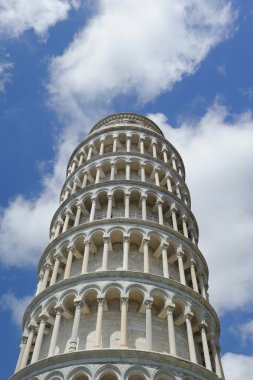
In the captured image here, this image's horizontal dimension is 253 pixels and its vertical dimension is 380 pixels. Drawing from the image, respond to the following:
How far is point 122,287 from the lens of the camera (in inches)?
760

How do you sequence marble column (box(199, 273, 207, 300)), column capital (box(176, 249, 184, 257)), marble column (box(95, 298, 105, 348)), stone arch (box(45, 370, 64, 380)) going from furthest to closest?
column capital (box(176, 249, 184, 257)), marble column (box(199, 273, 207, 300)), marble column (box(95, 298, 105, 348)), stone arch (box(45, 370, 64, 380))

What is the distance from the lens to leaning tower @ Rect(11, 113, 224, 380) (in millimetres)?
16688

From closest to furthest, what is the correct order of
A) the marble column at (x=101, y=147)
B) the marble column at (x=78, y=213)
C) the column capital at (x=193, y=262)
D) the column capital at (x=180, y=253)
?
1. the column capital at (x=180, y=253)
2. the column capital at (x=193, y=262)
3. the marble column at (x=78, y=213)
4. the marble column at (x=101, y=147)

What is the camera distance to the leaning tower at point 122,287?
657 inches

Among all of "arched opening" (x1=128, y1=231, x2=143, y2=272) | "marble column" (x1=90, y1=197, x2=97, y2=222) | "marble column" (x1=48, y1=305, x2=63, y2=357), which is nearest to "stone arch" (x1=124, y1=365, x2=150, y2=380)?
"marble column" (x1=48, y1=305, x2=63, y2=357)

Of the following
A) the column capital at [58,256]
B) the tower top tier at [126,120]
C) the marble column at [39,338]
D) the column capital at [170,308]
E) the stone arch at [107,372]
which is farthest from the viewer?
the tower top tier at [126,120]

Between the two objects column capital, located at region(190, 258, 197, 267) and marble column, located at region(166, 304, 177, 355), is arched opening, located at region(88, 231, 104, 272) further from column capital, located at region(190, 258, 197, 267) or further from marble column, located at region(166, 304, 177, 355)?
column capital, located at region(190, 258, 197, 267)

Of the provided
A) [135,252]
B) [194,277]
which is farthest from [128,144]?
[194,277]

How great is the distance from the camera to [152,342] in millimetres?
18281

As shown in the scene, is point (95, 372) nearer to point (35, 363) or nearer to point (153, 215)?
point (35, 363)

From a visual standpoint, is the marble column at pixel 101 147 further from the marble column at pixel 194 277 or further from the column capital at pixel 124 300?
the column capital at pixel 124 300

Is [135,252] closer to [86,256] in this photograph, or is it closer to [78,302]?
[86,256]

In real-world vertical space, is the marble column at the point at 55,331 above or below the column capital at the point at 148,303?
below

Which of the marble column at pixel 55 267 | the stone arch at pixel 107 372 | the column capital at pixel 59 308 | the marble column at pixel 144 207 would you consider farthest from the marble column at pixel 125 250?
the stone arch at pixel 107 372
